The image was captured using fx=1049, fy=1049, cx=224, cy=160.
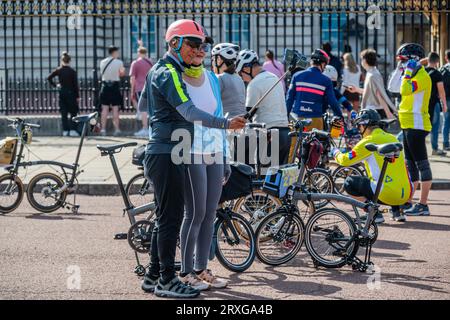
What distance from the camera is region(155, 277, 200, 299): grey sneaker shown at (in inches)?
269

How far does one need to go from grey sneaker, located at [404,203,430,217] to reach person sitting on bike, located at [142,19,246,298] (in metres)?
4.43

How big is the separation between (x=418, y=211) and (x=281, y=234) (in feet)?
10.2

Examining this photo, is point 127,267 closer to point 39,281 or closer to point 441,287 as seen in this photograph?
point 39,281

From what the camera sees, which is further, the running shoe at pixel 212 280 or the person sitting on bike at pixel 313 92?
the person sitting on bike at pixel 313 92

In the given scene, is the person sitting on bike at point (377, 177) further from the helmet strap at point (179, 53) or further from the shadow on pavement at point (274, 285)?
the helmet strap at point (179, 53)

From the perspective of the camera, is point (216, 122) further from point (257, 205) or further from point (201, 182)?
point (257, 205)

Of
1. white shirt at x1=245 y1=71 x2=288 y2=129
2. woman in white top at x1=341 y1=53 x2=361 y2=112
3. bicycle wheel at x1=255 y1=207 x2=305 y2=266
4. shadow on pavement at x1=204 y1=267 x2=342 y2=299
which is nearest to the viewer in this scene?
shadow on pavement at x1=204 y1=267 x2=342 y2=299

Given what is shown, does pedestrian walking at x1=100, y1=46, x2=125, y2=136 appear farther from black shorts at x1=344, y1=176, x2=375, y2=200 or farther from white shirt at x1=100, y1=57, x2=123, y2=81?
black shorts at x1=344, y1=176, x2=375, y2=200

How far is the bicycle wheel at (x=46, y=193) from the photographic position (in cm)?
1110

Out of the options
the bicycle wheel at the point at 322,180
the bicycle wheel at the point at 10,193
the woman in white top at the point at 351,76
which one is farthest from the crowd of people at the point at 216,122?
the woman in white top at the point at 351,76

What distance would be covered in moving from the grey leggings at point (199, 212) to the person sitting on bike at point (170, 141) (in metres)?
0.10

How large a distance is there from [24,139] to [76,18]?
29.5 ft

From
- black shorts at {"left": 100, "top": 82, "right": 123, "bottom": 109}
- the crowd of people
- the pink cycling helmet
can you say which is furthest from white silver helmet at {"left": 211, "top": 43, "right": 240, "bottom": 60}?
black shorts at {"left": 100, "top": 82, "right": 123, "bottom": 109}
